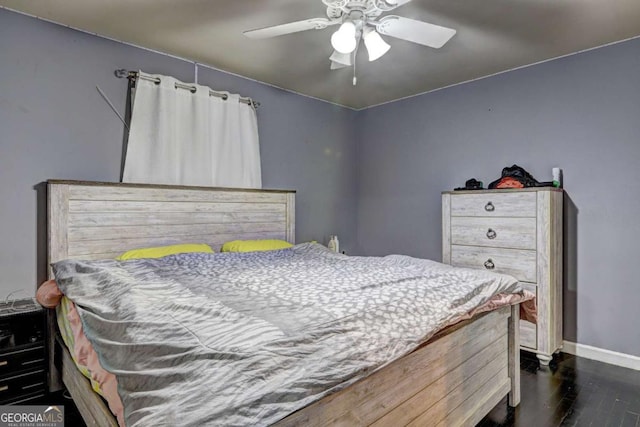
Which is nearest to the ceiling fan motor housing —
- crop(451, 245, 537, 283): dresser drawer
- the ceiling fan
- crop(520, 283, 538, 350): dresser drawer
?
the ceiling fan

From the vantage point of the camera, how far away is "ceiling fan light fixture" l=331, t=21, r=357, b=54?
183 centimetres

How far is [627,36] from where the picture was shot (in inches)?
101

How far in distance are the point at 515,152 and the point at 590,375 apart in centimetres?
186

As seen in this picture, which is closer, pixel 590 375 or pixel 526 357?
pixel 590 375

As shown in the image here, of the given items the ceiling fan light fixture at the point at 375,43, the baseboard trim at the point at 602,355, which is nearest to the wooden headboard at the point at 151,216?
the ceiling fan light fixture at the point at 375,43

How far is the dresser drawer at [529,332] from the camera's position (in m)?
2.69

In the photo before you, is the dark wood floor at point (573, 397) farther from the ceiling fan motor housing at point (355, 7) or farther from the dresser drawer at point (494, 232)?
the ceiling fan motor housing at point (355, 7)

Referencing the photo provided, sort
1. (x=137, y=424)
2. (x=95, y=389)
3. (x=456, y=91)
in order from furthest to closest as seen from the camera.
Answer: (x=456, y=91) → (x=95, y=389) → (x=137, y=424)

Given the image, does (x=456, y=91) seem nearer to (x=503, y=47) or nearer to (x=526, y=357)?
(x=503, y=47)

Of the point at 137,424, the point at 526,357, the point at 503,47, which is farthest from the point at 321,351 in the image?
the point at 503,47

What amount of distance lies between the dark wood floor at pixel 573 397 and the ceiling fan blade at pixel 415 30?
2.12 meters

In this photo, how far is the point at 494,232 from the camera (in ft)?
9.53

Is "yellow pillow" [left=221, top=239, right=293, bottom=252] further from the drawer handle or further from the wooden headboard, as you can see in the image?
the drawer handle

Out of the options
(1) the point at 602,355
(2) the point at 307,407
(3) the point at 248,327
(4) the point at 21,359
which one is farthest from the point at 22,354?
(1) the point at 602,355
